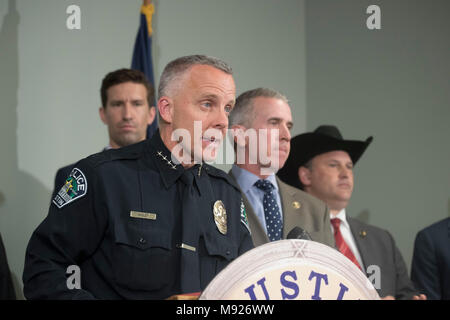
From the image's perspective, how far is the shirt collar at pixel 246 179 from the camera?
2855 millimetres

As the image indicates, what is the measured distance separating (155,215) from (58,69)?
2.62 m

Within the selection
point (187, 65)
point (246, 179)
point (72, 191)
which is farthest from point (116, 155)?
point (246, 179)

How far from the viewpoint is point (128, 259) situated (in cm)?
177

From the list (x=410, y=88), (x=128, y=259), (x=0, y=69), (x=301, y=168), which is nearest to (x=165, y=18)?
(x=0, y=69)

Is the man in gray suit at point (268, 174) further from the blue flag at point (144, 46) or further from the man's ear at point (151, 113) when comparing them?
the blue flag at point (144, 46)

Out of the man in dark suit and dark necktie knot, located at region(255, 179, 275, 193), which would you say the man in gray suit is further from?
the man in dark suit

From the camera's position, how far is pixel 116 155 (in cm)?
195

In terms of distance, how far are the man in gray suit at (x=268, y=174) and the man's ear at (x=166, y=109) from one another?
0.84 meters

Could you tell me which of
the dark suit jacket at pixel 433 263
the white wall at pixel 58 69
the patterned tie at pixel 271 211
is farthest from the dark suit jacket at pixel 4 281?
the dark suit jacket at pixel 433 263

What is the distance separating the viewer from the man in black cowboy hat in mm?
3385

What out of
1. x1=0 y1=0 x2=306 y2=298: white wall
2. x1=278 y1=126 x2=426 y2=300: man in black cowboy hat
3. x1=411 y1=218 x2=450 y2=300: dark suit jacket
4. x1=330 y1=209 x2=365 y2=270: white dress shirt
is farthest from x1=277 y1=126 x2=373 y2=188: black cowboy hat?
x1=0 y1=0 x2=306 y2=298: white wall

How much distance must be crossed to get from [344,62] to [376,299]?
13.5ft

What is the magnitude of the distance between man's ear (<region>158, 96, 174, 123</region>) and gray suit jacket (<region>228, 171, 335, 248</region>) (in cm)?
84

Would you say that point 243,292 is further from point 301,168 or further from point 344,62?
point 344,62
